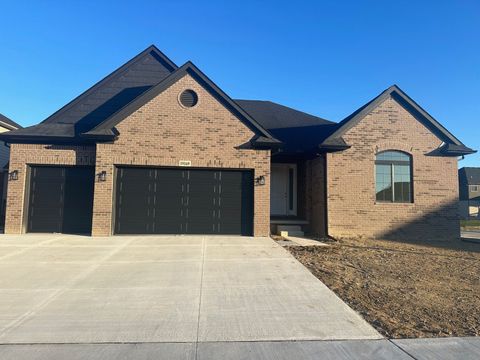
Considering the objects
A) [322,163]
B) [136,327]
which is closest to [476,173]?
[322,163]

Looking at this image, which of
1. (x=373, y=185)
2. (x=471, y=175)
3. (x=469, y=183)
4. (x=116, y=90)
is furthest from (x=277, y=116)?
(x=471, y=175)

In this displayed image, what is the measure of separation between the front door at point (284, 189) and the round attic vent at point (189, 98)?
5202mm

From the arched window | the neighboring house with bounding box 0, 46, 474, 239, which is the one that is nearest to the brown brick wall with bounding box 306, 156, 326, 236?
the neighboring house with bounding box 0, 46, 474, 239

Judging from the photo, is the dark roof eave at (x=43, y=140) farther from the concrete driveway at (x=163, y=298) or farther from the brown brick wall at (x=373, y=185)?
the brown brick wall at (x=373, y=185)

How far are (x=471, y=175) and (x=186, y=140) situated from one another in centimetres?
5987

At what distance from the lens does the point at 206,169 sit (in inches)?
495

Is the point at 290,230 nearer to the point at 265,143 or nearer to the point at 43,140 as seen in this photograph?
the point at 265,143

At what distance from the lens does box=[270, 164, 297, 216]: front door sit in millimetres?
15758

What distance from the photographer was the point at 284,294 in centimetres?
588

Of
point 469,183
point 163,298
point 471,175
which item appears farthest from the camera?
point 471,175

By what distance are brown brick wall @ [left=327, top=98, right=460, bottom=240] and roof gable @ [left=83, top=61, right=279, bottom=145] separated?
3332 mm

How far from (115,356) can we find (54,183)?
35.3 ft

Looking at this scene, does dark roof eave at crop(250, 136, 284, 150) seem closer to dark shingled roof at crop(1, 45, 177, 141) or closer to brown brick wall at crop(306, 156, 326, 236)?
brown brick wall at crop(306, 156, 326, 236)

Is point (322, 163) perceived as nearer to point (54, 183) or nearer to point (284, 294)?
point (284, 294)
